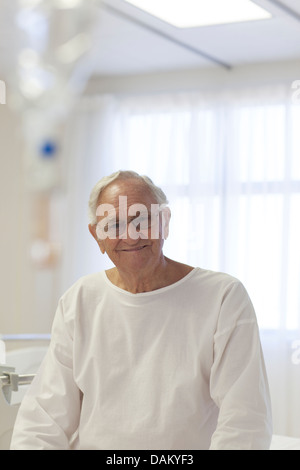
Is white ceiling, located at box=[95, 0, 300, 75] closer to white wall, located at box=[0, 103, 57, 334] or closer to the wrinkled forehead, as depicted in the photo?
the wrinkled forehead

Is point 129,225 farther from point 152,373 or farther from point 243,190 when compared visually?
point 243,190

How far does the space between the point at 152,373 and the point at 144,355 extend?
0.10 ft

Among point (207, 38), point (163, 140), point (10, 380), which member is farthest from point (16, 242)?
point (163, 140)

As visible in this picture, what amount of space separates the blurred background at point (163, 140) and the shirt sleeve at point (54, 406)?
4 cm

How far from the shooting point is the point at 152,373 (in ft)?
3.65

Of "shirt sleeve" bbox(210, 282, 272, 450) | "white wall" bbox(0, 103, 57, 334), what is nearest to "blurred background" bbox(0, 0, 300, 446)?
"white wall" bbox(0, 103, 57, 334)

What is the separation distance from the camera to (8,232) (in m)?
0.88

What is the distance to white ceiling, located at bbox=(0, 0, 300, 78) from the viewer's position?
196 centimetres
